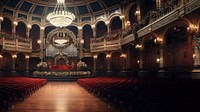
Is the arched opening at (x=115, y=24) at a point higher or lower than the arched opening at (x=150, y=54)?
higher

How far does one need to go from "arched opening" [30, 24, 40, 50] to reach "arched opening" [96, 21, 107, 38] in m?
9.17

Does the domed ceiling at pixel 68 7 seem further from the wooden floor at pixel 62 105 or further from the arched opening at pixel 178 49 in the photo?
the wooden floor at pixel 62 105

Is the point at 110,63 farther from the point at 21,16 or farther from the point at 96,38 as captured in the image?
the point at 21,16

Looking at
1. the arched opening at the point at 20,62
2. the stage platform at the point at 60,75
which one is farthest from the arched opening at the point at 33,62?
the stage platform at the point at 60,75

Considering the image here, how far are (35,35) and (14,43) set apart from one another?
4763mm

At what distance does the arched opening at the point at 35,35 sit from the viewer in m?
25.3

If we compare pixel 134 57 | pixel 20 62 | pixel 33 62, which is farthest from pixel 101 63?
pixel 20 62

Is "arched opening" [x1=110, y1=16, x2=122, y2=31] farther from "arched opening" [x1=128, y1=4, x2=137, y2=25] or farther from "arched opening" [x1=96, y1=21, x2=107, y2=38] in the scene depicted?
"arched opening" [x1=128, y1=4, x2=137, y2=25]

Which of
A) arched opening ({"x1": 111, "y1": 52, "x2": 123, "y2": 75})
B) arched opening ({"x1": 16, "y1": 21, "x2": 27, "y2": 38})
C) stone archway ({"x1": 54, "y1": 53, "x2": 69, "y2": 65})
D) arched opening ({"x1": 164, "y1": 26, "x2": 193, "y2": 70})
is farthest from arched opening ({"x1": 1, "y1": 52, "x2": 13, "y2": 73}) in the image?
arched opening ({"x1": 164, "y1": 26, "x2": 193, "y2": 70})

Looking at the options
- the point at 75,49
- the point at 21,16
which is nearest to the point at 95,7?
the point at 75,49

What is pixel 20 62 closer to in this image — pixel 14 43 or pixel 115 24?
pixel 14 43

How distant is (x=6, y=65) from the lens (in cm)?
2264

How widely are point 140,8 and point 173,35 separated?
5.14 metres

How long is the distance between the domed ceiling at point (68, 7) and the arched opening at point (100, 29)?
1473 mm
